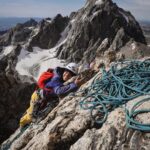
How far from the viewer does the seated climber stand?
43.0 feet

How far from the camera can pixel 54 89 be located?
518 inches

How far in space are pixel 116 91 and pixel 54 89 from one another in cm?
363

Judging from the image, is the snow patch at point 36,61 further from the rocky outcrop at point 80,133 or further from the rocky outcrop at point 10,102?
the rocky outcrop at point 80,133

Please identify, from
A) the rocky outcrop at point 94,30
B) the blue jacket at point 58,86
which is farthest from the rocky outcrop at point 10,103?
the rocky outcrop at point 94,30

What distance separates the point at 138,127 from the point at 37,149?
3.99m

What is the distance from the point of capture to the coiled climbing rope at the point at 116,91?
31.7 ft

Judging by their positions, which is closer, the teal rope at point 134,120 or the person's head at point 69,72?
the teal rope at point 134,120

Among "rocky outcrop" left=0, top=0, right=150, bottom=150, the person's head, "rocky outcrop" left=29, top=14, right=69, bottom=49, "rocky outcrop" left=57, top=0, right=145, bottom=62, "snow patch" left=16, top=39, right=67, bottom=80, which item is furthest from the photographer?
"rocky outcrop" left=29, top=14, right=69, bottom=49

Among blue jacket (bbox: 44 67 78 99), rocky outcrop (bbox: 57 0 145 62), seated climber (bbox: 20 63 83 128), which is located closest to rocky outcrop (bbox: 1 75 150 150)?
blue jacket (bbox: 44 67 78 99)

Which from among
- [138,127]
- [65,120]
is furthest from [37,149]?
[138,127]

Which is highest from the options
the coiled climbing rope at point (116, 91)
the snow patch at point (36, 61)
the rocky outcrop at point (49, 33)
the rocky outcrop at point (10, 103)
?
the coiled climbing rope at point (116, 91)

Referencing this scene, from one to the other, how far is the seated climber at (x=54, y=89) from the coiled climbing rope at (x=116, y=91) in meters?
1.33

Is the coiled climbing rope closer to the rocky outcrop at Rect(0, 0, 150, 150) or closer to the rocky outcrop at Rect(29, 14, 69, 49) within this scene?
the rocky outcrop at Rect(0, 0, 150, 150)

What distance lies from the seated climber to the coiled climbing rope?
1.33 meters
